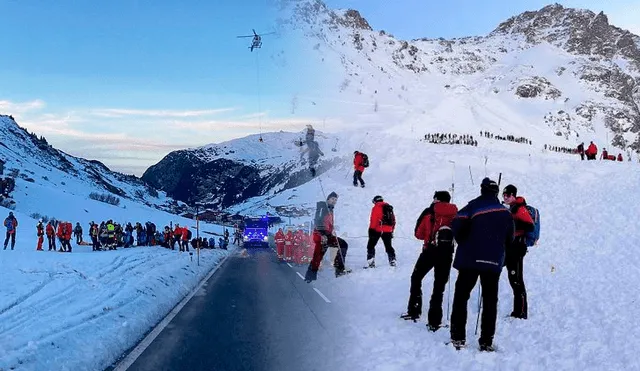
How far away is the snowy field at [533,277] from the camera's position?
780 centimetres

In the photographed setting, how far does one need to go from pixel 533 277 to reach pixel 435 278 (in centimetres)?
581

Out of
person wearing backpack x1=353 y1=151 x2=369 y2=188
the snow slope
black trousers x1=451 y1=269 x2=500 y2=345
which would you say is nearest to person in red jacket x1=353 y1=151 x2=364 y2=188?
person wearing backpack x1=353 y1=151 x2=369 y2=188

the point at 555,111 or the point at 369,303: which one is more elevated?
the point at 555,111

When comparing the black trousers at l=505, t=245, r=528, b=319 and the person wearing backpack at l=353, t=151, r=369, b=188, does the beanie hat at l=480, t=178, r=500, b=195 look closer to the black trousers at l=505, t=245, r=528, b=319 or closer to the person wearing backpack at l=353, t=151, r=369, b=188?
the black trousers at l=505, t=245, r=528, b=319

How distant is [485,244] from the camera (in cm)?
779

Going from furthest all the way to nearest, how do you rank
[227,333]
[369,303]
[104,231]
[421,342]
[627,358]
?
[104,231] < [369,303] < [227,333] < [421,342] < [627,358]

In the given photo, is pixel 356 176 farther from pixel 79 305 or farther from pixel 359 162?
pixel 79 305

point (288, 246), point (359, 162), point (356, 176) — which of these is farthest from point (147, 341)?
point (356, 176)

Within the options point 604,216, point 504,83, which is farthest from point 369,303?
point 504,83

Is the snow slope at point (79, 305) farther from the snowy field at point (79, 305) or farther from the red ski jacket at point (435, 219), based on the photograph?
the red ski jacket at point (435, 219)

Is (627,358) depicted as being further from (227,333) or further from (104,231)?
(104,231)

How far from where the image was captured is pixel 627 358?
24.3ft

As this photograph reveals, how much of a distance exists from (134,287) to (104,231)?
22154mm

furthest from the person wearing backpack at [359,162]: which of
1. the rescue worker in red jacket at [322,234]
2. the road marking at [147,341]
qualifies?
the road marking at [147,341]
